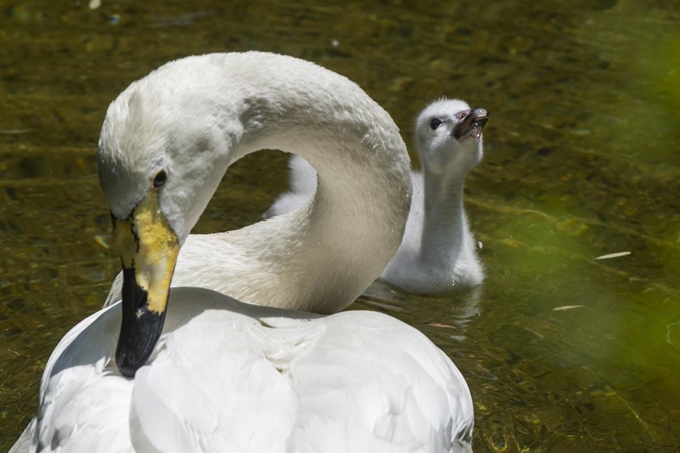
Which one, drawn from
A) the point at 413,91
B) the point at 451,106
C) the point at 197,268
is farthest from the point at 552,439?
the point at 413,91

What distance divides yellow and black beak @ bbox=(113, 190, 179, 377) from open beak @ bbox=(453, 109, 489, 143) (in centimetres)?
216

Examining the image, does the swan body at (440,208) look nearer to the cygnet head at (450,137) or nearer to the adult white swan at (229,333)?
the cygnet head at (450,137)

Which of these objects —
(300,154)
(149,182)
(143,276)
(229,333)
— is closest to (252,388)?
(229,333)

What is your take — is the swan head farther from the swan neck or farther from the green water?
the green water

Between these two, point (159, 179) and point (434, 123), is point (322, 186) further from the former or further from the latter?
point (434, 123)

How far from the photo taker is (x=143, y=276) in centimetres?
265

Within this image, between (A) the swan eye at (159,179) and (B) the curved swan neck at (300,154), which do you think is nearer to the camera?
A: (A) the swan eye at (159,179)

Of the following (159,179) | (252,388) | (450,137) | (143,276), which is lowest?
→ (450,137)

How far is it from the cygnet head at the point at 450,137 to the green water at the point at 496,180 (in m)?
0.44

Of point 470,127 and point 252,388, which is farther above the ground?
point 252,388

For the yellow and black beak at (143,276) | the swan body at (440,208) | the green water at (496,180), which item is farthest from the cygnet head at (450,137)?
the yellow and black beak at (143,276)

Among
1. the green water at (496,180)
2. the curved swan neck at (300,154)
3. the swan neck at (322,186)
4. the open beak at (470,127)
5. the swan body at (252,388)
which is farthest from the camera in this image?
the open beak at (470,127)

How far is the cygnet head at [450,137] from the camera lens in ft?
15.2

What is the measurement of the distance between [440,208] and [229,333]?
2211 mm
